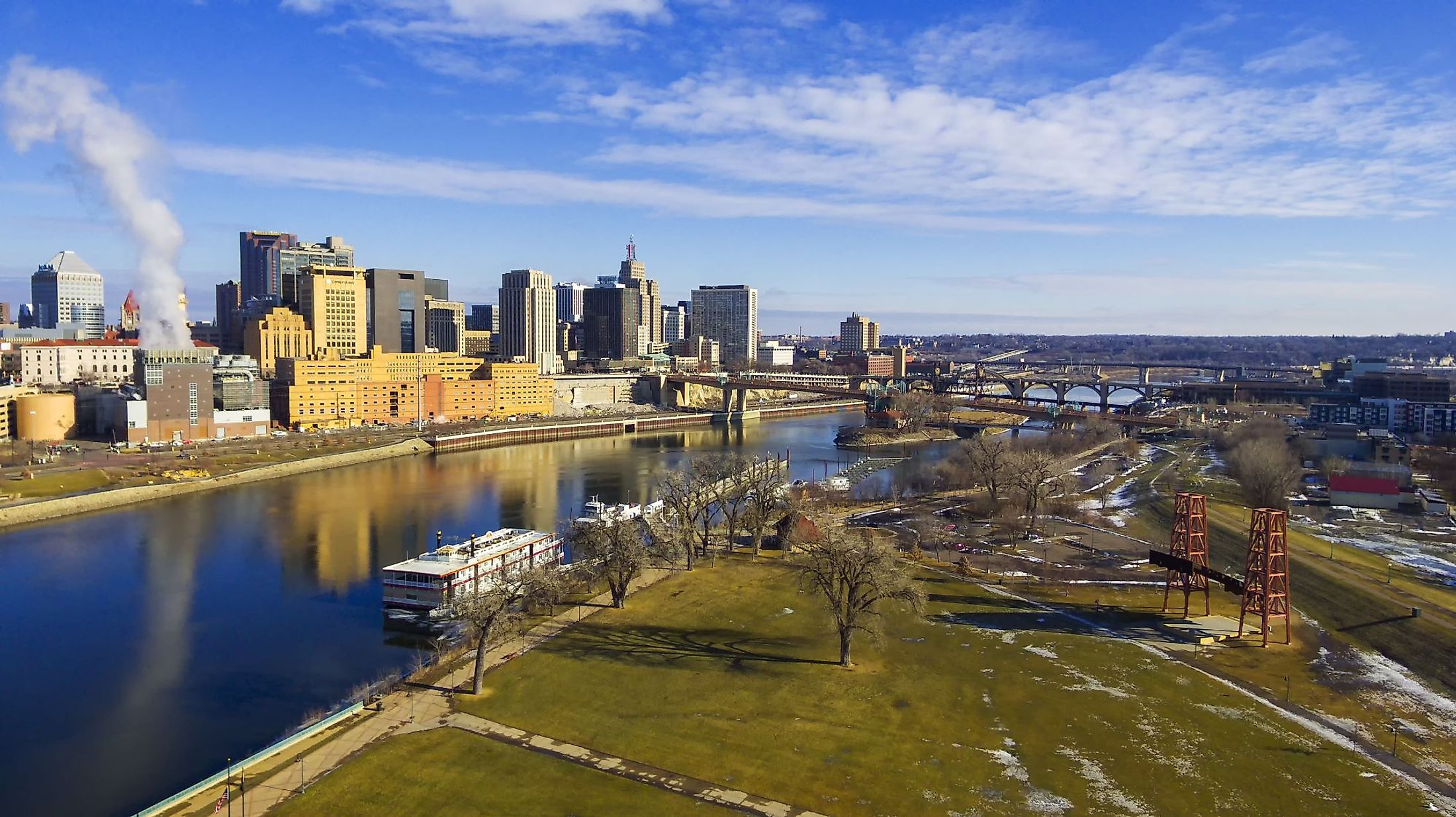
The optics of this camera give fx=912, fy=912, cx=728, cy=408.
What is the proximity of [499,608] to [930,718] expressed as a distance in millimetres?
5884

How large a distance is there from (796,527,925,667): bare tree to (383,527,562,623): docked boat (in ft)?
22.4

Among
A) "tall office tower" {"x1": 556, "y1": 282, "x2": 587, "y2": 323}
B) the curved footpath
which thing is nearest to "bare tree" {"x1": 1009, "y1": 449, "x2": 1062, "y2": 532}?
the curved footpath

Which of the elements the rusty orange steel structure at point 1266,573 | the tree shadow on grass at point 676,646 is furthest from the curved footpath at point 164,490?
the rusty orange steel structure at point 1266,573

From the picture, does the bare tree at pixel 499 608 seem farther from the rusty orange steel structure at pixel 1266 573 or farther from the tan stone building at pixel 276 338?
the tan stone building at pixel 276 338

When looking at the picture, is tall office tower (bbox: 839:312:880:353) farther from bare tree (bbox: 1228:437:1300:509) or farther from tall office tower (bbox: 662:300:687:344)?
bare tree (bbox: 1228:437:1300:509)

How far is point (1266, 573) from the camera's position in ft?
46.6

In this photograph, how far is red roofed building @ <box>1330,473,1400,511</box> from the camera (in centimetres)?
2616

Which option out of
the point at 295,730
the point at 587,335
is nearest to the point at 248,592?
the point at 295,730

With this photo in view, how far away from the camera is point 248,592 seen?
59.8 feet

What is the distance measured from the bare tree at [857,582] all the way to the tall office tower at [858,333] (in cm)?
12279

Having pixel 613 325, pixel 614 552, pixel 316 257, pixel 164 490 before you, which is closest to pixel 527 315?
pixel 613 325

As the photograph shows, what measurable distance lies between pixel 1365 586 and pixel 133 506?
31.0 m

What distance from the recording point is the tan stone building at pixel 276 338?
52.0 m

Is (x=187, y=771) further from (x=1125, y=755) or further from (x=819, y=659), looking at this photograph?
(x=1125, y=755)
